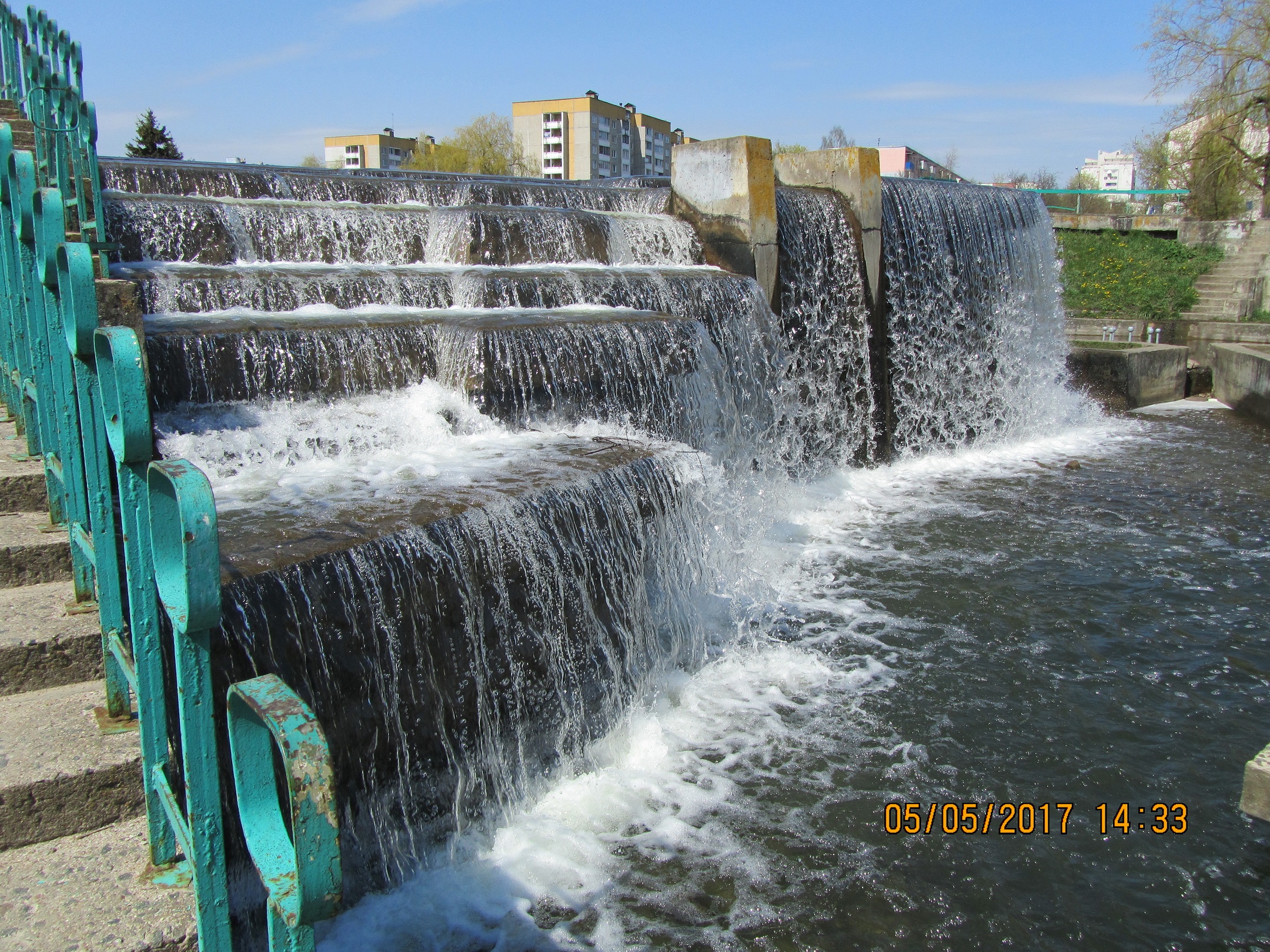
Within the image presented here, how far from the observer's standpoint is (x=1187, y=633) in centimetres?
505

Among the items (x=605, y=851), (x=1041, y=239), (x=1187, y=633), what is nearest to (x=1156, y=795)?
(x=1187, y=633)

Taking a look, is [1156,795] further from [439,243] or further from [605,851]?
[439,243]

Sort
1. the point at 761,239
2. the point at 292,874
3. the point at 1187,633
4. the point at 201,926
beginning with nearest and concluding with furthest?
1. the point at 292,874
2. the point at 201,926
3. the point at 1187,633
4. the point at 761,239

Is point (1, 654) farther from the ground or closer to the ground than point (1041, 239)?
closer to the ground

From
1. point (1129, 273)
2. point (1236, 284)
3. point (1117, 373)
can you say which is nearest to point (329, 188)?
point (1117, 373)

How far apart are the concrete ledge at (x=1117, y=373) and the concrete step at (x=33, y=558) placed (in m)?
13.0

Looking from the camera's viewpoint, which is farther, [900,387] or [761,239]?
[900,387]

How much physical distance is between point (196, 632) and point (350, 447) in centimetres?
323

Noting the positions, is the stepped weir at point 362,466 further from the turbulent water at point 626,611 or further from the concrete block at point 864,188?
the concrete block at point 864,188

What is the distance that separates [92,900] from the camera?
1869 millimetres

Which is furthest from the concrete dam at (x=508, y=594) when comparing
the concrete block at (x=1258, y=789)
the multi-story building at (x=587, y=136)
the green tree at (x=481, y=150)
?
the multi-story building at (x=587, y=136)

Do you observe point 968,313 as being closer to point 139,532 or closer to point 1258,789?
point 1258,789

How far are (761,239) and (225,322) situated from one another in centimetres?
524

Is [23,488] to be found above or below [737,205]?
below
